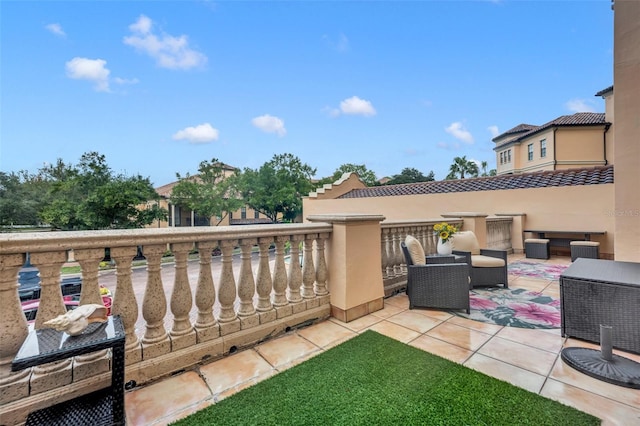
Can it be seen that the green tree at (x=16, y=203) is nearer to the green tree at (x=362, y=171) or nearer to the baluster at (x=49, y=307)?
the baluster at (x=49, y=307)

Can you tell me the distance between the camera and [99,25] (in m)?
7.65

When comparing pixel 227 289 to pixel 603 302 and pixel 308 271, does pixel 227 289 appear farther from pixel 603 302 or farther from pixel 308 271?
pixel 603 302

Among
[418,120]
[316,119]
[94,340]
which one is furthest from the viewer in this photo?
[316,119]

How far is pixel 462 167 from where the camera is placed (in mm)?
37156

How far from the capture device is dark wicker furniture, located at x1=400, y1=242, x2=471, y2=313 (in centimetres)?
327

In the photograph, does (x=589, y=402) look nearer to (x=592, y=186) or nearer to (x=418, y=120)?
(x=592, y=186)

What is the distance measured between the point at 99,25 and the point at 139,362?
395 inches

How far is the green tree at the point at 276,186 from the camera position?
25.9 m

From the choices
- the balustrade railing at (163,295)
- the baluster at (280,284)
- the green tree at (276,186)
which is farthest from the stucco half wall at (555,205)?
the green tree at (276,186)

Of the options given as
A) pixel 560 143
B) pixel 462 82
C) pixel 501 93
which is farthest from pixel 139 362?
pixel 560 143

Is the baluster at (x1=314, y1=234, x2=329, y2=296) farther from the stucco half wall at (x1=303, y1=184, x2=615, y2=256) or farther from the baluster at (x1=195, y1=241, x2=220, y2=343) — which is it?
the stucco half wall at (x1=303, y1=184, x2=615, y2=256)

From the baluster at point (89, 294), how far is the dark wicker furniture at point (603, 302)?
3.85 meters

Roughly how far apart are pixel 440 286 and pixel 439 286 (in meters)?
0.01

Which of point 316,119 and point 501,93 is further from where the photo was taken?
point 316,119
